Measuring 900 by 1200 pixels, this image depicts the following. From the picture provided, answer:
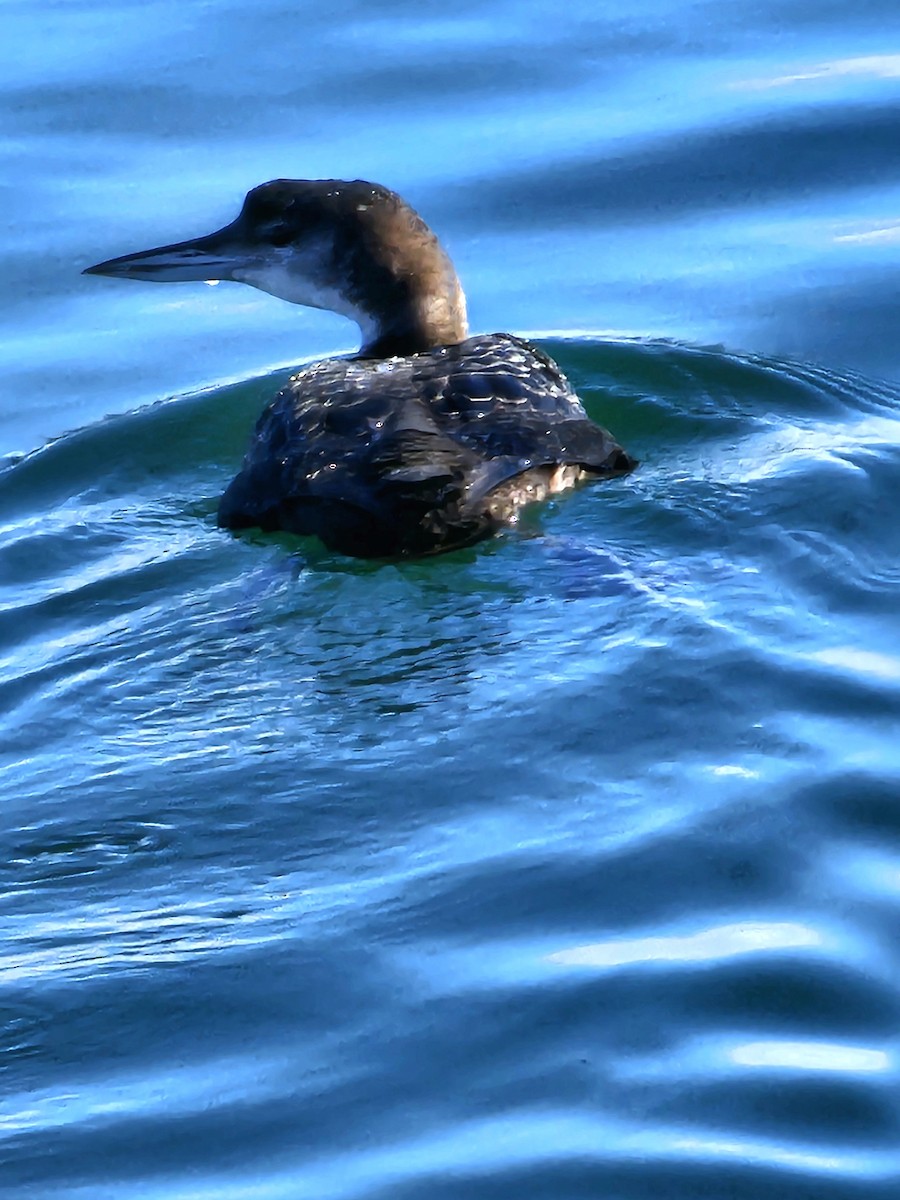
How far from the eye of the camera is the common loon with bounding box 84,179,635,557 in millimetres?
6156

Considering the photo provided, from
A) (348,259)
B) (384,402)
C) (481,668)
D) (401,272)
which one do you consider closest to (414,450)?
(384,402)

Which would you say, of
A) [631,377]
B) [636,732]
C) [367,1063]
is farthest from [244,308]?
[367,1063]

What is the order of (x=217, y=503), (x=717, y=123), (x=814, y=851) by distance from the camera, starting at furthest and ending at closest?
(x=717, y=123), (x=217, y=503), (x=814, y=851)

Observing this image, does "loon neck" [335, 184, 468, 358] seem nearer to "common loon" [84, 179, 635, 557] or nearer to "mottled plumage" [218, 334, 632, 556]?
"common loon" [84, 179, 635, 557]

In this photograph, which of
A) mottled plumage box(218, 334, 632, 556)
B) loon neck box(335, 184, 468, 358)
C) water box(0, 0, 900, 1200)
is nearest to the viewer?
water box(0, 0, 900, 1200)

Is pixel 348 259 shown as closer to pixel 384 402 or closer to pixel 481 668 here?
pixel 384 402

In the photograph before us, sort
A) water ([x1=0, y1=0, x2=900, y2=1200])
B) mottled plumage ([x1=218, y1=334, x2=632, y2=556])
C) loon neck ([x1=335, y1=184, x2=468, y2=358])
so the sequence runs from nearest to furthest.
Answer: water ([x1=0, y1=0, x2=900, y2=1200]), mottled plumage ([x1=218, y1=334, x2=632, y2=556]), loon neck ([x1=335, y1=184, x2=468, y2=358])

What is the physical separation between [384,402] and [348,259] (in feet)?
4.44

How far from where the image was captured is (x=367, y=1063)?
13.4 ft

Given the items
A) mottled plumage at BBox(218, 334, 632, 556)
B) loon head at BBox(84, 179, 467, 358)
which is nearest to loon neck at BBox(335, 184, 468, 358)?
loon head at BBox(84, 179, 467, 358)

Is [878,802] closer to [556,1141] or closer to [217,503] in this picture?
[556,1141]

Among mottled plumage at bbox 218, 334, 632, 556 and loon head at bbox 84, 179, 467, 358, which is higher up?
loon head at bbox 84, 179, 467, 358

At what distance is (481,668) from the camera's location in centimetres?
571

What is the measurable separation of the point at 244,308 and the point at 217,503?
183 centimetres
